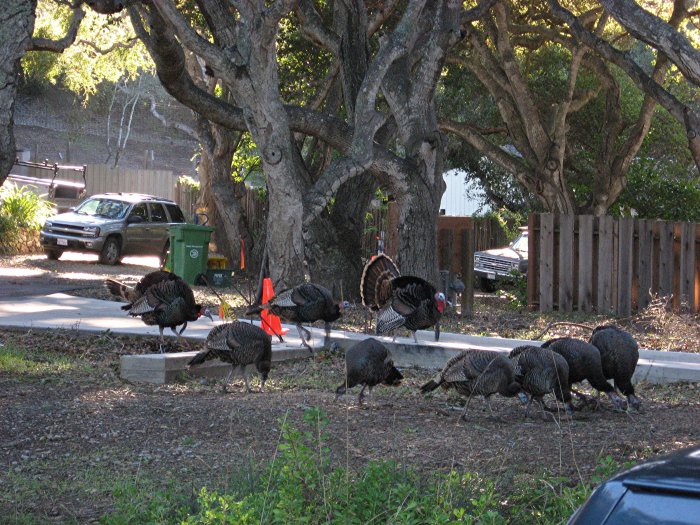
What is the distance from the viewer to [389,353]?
368 inches

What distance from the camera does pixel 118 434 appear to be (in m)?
7.55

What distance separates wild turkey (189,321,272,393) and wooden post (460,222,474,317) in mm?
7859

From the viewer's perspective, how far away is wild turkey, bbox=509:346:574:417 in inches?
325

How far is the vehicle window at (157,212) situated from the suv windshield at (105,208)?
31.2 inches

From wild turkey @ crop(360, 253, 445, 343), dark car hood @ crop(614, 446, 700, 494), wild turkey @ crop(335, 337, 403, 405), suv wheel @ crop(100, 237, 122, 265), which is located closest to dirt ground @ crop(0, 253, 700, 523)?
wild turkey @ crop(335, 337, 403, 405)

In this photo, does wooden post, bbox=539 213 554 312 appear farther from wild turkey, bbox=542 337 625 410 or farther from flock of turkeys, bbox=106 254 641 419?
wild turkey, bbox=542 337 625 410

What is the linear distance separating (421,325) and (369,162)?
4.19 meters

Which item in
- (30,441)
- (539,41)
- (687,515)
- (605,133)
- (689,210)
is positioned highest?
(539,41)

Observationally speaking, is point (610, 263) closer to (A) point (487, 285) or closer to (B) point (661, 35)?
(B) point (661, 35)

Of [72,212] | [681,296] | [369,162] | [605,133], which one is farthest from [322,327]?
[72,212]

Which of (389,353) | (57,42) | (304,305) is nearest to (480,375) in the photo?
(389,353)

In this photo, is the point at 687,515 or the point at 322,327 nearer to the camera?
the point at 687,515

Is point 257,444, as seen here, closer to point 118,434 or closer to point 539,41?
point 118,434

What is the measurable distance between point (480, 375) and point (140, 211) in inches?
851
